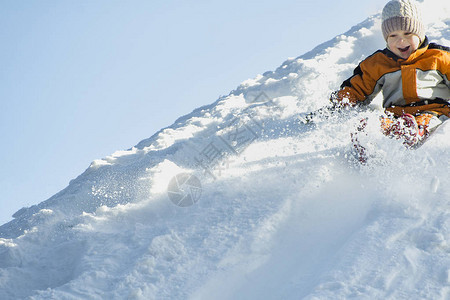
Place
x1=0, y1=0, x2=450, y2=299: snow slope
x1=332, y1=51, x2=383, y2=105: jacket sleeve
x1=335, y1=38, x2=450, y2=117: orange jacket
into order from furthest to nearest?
1. x1=332, y1=51, x2=383, y2=105: jacket sleeve
2. x1=335, y1=38, x2=450, y2=117: orange jacket
3. x1=0, y1=0, x2=450, y2=299: snow slope

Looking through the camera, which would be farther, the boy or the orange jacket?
the orange jacket

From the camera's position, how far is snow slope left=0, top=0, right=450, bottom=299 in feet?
5.90

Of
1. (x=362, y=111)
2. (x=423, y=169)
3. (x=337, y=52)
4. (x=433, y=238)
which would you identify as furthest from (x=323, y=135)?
(x=337, y=52)

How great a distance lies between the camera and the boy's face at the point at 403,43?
3.10m

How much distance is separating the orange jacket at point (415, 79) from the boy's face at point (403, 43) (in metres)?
0.04

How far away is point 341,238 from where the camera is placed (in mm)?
2113

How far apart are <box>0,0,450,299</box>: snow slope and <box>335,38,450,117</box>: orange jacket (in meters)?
0.30

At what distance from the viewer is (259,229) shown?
2.30m

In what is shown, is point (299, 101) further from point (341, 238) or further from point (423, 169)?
point (341, 238)

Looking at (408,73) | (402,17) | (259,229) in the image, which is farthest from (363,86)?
(259,229)

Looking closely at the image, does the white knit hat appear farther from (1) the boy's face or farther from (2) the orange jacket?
(2) the orange jacket

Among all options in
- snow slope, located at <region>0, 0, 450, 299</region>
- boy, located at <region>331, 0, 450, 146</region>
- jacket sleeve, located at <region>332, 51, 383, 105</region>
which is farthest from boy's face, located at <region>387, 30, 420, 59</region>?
snow slope, located at <region>0, 0, 450, 299</region>

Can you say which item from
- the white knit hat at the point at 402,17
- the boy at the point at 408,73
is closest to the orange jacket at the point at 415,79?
the boy at the point at 408,73

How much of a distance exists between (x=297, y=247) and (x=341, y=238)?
8.7 inches
